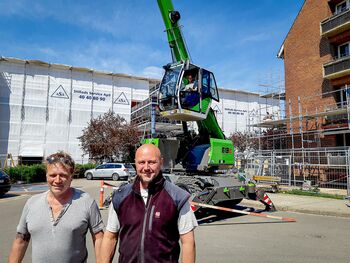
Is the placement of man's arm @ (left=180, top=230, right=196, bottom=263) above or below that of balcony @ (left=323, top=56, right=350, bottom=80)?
below

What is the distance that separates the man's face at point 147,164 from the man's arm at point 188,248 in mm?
524

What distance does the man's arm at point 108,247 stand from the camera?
8.17 ft

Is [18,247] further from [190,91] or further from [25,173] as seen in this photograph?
[25,173]

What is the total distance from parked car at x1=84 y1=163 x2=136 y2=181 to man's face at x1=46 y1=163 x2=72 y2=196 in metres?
21.7

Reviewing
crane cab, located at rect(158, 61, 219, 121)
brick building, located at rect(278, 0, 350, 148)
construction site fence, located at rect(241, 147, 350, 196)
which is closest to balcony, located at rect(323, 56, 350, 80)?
brick building, located at rect(278, 0, 350, 148)

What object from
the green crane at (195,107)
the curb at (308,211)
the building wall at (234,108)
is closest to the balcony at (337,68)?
the curb at (308,211)

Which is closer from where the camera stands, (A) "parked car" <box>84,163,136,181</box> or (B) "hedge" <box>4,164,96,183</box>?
(B) "hedge" <box>4,164,96,183</box>

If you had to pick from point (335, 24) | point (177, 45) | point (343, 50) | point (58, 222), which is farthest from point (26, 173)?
point (343, 50)

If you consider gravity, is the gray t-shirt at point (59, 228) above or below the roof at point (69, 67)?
below

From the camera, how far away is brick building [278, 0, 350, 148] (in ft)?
56.0

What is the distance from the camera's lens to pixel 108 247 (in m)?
2.52

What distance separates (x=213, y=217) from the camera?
8.96 meters

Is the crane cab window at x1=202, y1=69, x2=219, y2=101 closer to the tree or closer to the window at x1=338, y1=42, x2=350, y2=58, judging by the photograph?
the window at x1=338, y1=42, x2=350, y2=58

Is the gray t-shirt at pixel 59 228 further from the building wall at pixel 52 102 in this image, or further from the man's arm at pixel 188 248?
the building wall at pixel 52 102
